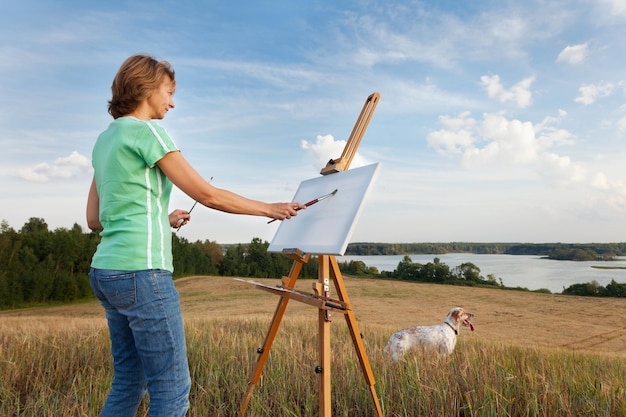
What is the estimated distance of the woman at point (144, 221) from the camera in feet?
5.51

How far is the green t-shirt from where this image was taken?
5.53ft

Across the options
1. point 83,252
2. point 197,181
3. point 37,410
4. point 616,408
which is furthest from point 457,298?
point 83,252

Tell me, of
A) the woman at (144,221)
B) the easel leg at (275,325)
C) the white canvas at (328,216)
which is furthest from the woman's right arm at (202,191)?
the easel leg at (275,325)

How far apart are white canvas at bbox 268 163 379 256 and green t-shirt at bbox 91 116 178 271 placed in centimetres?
94

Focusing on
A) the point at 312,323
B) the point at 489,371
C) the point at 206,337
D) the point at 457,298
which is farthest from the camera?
the point at 457,298

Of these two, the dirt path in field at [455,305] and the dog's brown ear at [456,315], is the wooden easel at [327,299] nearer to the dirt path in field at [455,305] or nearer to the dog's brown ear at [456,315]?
the dog's brown ear at [456,315]

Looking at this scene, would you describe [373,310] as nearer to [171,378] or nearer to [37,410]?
[37,410]

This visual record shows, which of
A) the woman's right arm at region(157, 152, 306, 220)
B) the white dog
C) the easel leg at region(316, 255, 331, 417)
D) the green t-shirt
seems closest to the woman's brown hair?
the green t-shirt

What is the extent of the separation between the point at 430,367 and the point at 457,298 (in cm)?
887

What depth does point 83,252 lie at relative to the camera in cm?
1622

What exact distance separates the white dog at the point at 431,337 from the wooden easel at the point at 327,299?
172 centimetres

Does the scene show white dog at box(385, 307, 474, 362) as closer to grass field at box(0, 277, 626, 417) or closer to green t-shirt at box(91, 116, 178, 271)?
grass field at box(0, 277, 626, 417)

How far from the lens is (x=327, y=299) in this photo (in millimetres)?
2320

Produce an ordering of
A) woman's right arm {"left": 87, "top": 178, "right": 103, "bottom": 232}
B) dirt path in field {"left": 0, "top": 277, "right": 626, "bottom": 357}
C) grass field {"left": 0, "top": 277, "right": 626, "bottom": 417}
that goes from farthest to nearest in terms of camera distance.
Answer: dirt path in field {"left": 0, "top": 277, "right": 626, "bottom": 357} → grass field {"left": 0, "top": 277, "right": 626, "bottom": 417} → woman's right arm {"left": 87, "top": 178, "right": 103, "bottom": 232}
